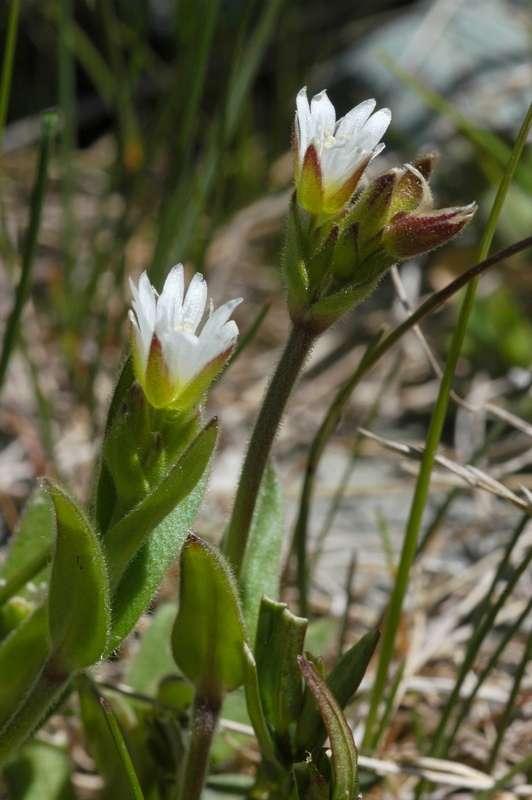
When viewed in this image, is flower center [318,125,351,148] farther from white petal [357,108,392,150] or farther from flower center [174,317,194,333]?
flower center [174,317,194,333]

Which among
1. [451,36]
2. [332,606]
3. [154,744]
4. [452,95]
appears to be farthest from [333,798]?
[451,36]

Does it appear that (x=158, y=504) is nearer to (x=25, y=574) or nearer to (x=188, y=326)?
(x=188, y=326)

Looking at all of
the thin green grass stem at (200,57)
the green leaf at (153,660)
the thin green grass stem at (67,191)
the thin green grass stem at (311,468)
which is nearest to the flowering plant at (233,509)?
the thin green grass stem at (311,468)

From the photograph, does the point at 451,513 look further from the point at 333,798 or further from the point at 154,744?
the point at 333,798

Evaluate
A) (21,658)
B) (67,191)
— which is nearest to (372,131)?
(21,658)

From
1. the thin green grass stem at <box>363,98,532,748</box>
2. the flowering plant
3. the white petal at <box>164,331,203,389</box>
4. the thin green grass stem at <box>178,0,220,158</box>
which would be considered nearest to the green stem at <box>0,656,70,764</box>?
the flowering plant
